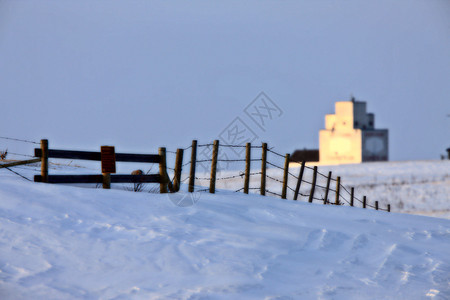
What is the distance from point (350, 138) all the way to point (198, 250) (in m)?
79.8

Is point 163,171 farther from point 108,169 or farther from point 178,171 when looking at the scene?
point 108,169

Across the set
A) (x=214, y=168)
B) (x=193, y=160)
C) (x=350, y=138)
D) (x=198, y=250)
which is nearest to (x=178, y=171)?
(x=193, y=160)

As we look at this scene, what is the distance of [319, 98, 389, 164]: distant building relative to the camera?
281 ft

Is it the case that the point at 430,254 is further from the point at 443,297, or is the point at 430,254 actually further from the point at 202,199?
the point at 202,199

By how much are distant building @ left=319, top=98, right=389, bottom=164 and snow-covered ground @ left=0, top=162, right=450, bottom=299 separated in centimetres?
7436

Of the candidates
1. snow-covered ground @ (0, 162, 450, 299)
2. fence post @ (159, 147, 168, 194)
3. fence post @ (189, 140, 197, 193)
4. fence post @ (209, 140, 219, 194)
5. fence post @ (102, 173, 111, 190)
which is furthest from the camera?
fence post @ (209, 140, 219, 194)

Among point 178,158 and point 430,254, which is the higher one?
point 178,158

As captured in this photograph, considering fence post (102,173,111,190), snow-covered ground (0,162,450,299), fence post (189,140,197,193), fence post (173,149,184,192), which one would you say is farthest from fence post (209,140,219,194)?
fence post (102,173,111,190)

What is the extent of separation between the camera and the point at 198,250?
8312mm

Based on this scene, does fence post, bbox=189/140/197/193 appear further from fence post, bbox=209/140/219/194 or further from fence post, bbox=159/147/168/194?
fence post, bbox=159/147/168/194

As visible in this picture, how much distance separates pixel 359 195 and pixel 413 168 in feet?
58.9

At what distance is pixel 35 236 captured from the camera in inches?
329

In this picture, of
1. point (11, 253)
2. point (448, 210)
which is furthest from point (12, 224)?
point (448, 210)

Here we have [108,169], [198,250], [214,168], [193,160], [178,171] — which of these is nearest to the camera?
[198,250]
